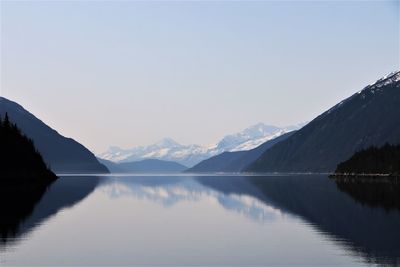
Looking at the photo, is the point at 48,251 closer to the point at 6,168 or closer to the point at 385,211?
the point at 385,211

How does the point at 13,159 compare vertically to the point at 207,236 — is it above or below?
above

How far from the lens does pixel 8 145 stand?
7205 inches

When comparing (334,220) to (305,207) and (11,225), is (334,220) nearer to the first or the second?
(305,207)

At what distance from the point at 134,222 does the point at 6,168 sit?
4574 inches

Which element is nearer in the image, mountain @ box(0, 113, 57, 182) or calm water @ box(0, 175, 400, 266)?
calm water @ box(0, 175, 400, 266)

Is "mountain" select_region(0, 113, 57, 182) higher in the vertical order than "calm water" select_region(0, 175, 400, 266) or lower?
higher

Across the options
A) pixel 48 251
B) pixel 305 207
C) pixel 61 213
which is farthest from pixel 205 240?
pixel 305 207

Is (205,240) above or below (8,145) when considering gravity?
below

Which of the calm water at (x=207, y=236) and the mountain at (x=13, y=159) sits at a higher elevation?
the mountain at (x=13, y=159)

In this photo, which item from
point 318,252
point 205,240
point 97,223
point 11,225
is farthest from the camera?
point 97,223

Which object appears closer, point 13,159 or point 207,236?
point 207,236

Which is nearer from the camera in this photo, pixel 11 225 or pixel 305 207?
pixel 11 225

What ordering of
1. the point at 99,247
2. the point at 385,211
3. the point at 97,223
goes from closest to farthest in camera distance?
the point at 99,247 < the point at 97,223 < the point at 385,211

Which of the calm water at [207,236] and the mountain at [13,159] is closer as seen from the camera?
the calm water at [207,236]
